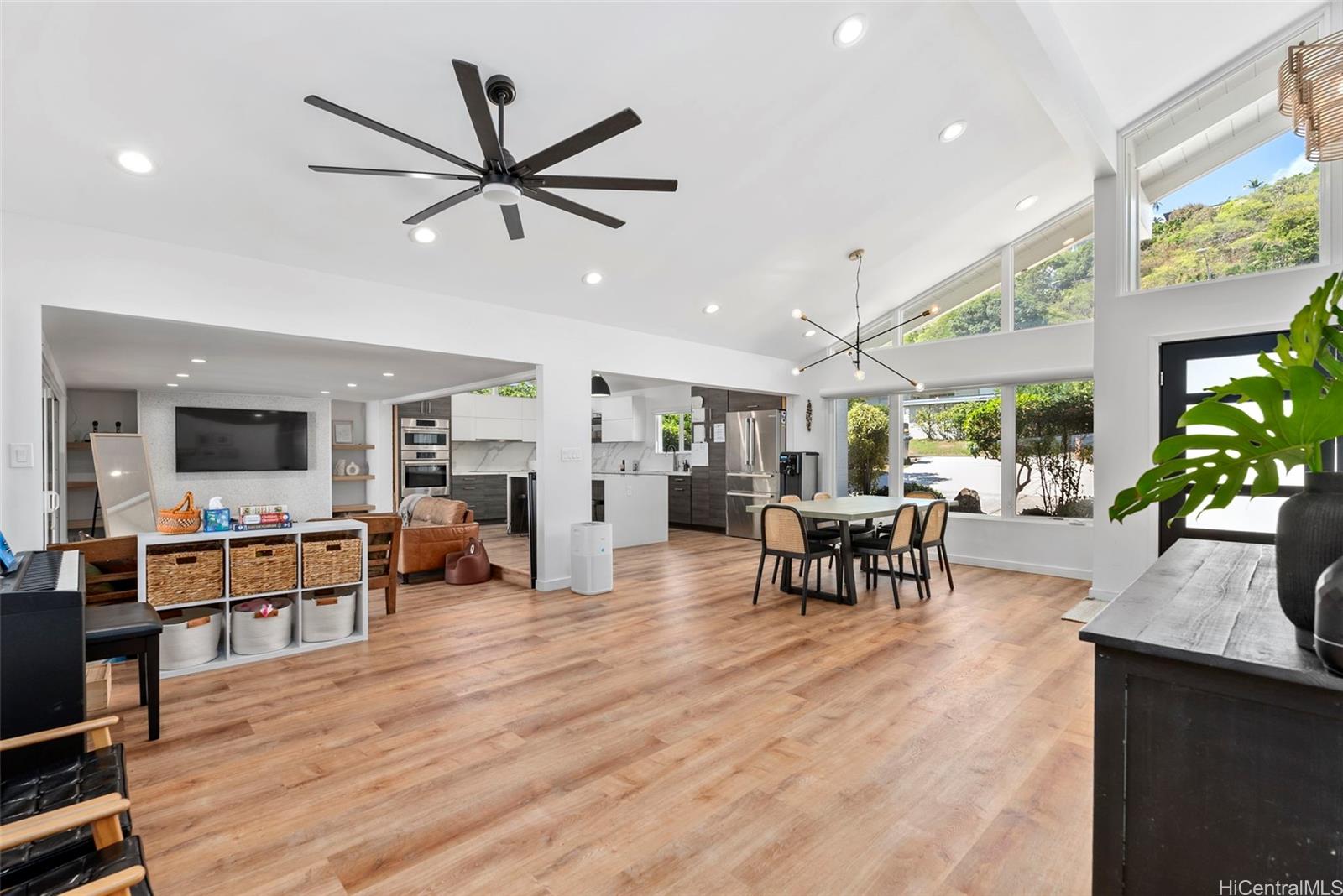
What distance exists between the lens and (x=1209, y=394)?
4336mm

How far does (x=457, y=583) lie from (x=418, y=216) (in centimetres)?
388

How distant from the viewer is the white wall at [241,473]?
7754 millimetres

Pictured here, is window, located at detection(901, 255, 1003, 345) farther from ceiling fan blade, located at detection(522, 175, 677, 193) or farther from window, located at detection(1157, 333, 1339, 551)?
ceiling fan blade, located at detection(522, 175, 677, 193)

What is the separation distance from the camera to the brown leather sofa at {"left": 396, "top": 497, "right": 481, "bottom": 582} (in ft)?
19.0

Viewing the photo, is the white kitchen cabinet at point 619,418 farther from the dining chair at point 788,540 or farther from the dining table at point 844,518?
the dining chair at point 788,540

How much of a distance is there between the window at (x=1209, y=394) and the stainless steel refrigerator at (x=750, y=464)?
4275mm

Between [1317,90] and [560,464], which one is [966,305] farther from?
[560,464]

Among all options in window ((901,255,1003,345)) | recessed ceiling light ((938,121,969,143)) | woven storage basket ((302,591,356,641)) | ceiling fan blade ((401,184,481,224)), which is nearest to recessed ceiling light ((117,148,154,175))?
ceiling fan blade ((401,184,481,224))

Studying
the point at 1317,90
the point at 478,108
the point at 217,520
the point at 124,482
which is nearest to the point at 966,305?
the point at 1317,90

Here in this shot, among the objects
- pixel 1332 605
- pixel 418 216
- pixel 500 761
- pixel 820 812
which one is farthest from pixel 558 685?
pixel 1332 605

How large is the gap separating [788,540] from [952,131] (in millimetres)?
3160

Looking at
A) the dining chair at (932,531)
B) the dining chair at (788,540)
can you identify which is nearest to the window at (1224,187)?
the dining chair at (932,531)

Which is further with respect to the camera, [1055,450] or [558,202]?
[1055,450]

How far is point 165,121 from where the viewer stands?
280cm
